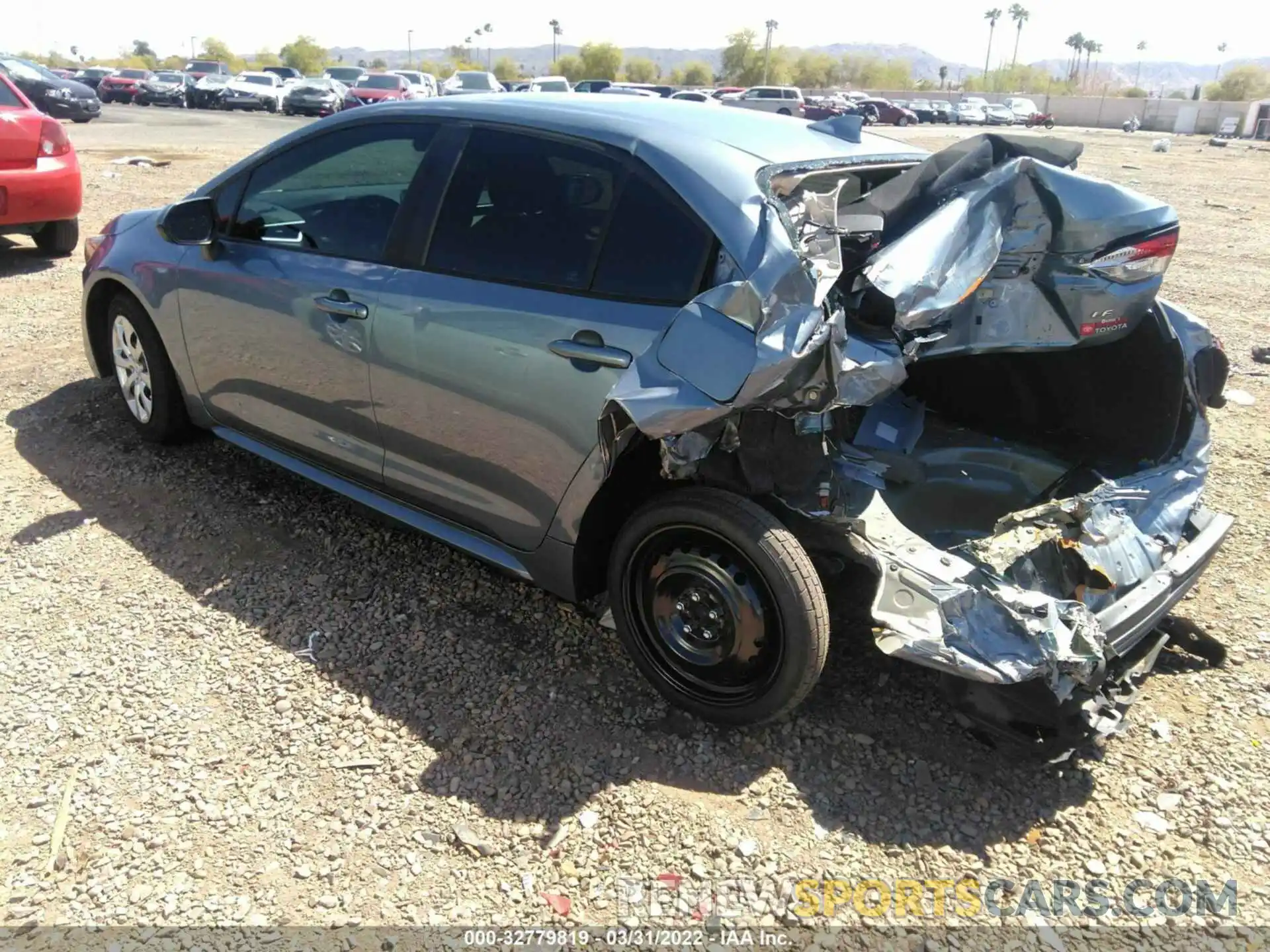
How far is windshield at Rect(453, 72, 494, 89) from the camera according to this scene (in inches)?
1327

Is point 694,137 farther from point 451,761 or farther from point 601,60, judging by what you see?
point 601,60

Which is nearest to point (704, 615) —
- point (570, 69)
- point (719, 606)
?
point (719, 606)

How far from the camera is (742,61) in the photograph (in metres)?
102

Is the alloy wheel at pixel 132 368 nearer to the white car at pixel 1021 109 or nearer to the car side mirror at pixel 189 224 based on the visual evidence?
the car side mirror at pixel 189 224

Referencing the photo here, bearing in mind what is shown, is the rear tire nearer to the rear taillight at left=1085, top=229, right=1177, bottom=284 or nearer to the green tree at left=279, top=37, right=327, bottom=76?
the rear taillight at left=1085, top=229, right=1177, bottom=284

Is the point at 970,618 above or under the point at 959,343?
under

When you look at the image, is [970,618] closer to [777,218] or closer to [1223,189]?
[777,218]

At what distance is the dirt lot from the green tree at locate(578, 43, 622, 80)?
94727 millimetres

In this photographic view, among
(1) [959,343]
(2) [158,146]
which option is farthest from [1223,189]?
(2) [158,146]

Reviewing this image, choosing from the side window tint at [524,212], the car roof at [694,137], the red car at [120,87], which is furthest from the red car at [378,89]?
the side window tint at [524,212]

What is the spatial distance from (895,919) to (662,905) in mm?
584

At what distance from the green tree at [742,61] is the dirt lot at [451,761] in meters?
103

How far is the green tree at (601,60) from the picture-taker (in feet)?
297

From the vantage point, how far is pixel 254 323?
3.80m
